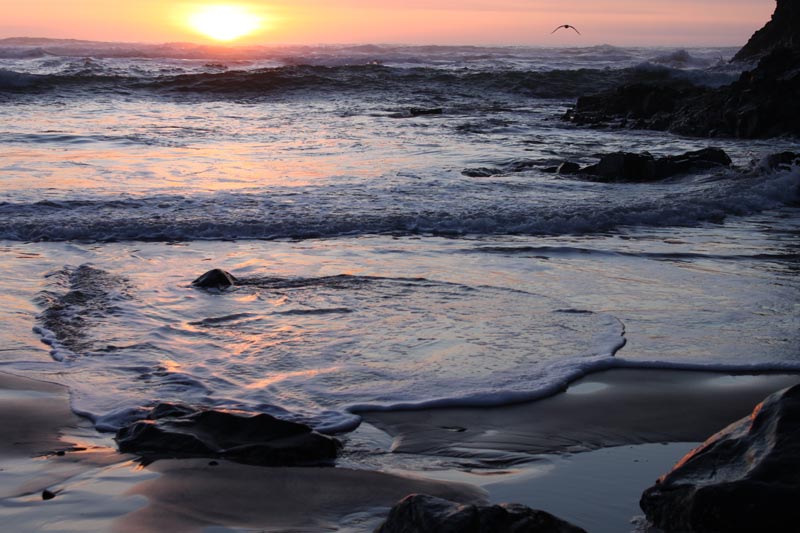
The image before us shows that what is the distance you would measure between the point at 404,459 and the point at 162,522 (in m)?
0.98

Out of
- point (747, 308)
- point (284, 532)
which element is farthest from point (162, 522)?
point (747, 308)

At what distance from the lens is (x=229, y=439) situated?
336cm

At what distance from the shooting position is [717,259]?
7.00m

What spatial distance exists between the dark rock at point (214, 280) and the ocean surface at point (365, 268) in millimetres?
122

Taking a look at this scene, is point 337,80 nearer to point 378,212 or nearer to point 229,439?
point 378,212

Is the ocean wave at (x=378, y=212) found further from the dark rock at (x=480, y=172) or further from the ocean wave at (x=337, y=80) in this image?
the ocean wave at (x=337, y=80)

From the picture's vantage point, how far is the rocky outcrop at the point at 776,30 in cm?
3878

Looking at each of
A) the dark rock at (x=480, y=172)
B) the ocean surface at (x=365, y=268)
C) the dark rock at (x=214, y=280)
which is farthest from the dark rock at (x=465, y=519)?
the dark rock at (x=480, y=172)

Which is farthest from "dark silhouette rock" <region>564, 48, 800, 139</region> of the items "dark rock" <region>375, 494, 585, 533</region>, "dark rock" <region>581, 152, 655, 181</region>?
"dark rock" <region>375, 494, 585, 533</region>

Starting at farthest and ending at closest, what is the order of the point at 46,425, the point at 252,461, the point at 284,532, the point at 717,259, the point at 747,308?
the point at 717,259, the point at 747,308, the point at 46,425, the point at 252,461, the point at 284,532

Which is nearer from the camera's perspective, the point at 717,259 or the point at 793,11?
the point at 717,259

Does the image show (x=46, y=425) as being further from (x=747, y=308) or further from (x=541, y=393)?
(x=747, y=308)

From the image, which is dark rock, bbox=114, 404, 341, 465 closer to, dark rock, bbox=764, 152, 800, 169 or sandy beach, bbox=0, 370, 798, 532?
sandy beach, bbox=0, 370, 798, 532

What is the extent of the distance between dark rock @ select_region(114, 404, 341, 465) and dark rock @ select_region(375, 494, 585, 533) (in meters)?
0.87
